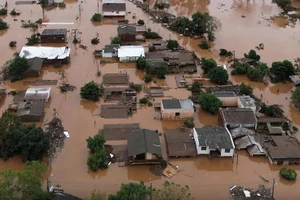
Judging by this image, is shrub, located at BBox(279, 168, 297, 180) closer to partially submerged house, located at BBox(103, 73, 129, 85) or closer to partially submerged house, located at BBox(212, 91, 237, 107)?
partially submerged house, located at BBox(212, 91, 237, 107)

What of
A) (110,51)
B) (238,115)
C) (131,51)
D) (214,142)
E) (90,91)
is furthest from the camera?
(110,51)

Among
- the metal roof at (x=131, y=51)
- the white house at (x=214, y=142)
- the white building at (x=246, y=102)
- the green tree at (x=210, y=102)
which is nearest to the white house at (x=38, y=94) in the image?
the metal roof at (x=131, y=51)

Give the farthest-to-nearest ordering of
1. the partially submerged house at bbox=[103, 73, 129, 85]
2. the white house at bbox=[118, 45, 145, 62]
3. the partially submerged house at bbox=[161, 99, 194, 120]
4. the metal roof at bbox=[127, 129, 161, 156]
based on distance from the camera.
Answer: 1. the white house at bbox=[118, 45, 145, 62]
2. the partially submerged house at bbox=[103, 73, 129, 85]
3. the partially submerged house at bbox=[161, 99, 194, 120]
4. the metal roof at bbox=[127, 129, 161, 156]

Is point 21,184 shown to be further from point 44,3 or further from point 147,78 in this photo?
point 44,3

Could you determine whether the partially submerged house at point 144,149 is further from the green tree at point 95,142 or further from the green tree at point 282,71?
the green tree at point 282,71

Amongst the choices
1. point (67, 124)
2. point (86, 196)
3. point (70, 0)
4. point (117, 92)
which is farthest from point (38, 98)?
point (70, 0)

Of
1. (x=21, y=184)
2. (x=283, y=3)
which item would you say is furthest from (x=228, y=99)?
(x=283, y=3)

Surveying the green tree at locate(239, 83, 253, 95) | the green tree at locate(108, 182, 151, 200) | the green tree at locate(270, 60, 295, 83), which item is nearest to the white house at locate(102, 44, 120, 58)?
the green tree at locate(239, 83, 253, 95)
